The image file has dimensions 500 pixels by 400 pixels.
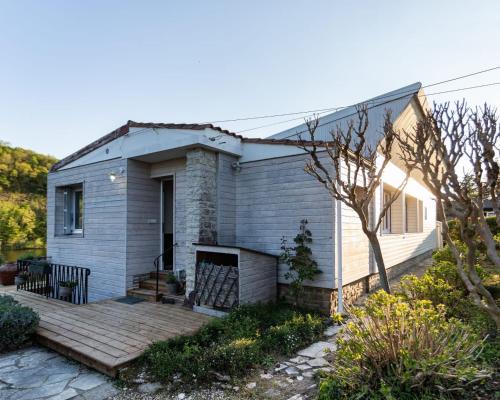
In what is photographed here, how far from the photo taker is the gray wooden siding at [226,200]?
617 centimetres

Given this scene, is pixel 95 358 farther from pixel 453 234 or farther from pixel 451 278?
pixel 453 234

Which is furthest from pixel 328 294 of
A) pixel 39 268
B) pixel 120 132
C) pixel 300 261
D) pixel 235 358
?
pixel 39 268

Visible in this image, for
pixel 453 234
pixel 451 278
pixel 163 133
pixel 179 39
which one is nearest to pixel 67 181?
pixel 163 133

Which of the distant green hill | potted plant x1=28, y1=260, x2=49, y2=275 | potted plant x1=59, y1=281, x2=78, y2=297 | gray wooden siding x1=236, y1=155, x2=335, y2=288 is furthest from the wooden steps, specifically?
the distant green hill

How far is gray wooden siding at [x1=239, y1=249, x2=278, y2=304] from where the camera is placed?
5074 millimetres

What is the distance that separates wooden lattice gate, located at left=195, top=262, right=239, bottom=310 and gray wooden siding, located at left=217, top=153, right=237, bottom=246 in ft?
2.98

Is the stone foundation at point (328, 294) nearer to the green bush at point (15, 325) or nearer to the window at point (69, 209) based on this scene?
the green bush at point (15, 325)

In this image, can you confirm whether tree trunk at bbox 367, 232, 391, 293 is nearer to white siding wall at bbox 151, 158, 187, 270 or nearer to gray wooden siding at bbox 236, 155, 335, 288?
gray wooden siding at bbox 236, 155, 335, 288

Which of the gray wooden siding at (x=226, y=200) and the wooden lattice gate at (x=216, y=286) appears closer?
the wooden lattice gate at (x=216, y=286)

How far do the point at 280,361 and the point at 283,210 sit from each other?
9.34 feet

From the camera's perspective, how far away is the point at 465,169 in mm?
3719

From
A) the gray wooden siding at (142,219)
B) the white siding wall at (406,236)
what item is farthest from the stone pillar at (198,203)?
the white siding wall at (406,236)

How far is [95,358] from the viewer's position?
138 inches

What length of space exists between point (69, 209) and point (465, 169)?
966 centimetres
